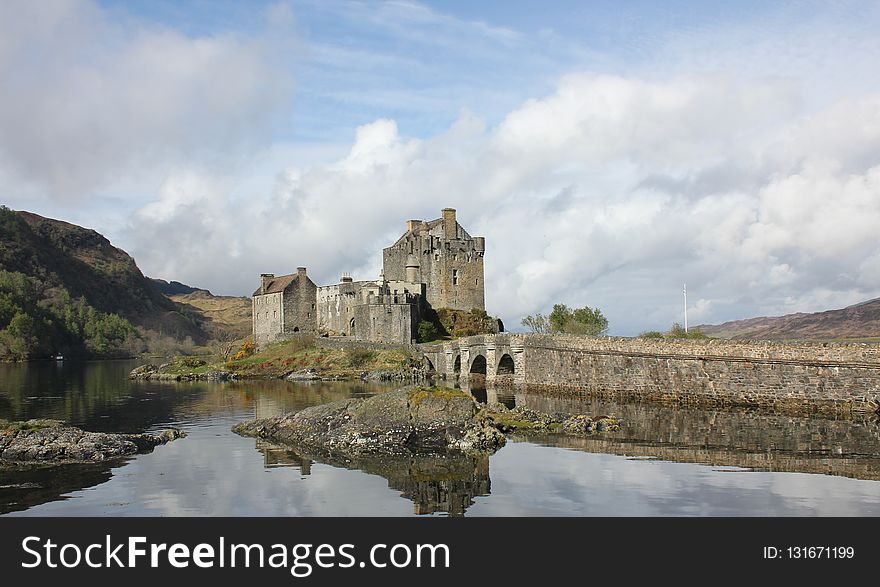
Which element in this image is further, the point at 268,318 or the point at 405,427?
the point at 268,318

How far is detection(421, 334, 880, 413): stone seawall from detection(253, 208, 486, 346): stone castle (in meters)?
19.9

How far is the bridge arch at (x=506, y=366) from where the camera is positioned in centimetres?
6166

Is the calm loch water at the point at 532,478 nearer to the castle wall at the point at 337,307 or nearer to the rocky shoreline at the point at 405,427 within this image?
the rocky shoreline at the point at 405,427

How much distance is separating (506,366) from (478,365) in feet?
13.5

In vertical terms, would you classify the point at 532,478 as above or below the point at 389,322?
below

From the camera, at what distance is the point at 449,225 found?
83.6 meters

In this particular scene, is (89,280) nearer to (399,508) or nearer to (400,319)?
(400,319)

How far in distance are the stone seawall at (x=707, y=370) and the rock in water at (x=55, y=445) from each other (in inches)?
1077

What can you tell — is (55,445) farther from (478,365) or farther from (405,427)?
(478,365)

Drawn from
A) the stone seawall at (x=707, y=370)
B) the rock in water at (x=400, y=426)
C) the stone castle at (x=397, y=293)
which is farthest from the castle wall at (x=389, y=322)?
the rock in water at (x=400, y=426)

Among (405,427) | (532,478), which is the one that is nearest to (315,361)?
(405,427)

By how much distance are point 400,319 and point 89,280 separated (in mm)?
143121
